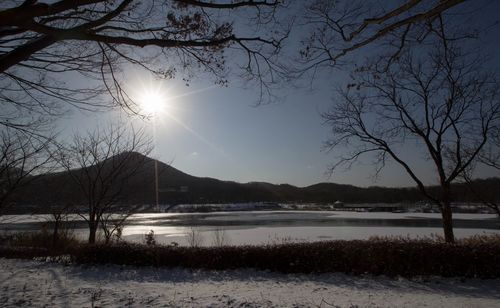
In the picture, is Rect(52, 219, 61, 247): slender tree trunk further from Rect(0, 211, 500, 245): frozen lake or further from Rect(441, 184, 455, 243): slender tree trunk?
Rect(441, 184, 455, 243): slender tree trunk

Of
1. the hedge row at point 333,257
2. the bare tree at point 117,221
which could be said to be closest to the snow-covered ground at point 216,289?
the hedge row at point 333,257

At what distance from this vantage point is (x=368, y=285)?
877 centimetres

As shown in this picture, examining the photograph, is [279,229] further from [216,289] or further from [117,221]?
[216,289]

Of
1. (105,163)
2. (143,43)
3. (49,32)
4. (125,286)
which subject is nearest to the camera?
(49,32)

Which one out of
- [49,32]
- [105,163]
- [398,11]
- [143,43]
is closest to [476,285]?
[398,11]

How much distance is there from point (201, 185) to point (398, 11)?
131343 mm

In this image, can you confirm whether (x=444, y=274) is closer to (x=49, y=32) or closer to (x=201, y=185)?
(x=49, y=32)

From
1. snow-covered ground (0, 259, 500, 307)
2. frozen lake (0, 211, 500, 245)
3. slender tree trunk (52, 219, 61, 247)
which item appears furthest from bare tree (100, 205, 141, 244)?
snow-covered ground (0, 259, 500, 307)

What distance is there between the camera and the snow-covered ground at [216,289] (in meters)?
6.48

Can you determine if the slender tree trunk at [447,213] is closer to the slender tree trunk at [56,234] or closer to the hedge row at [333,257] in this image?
the hedge row at [333,257]

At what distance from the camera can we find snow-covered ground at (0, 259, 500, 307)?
6.48 metres

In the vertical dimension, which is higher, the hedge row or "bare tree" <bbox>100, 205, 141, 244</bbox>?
"bare tree" <bbox>100, 205, 141, 244</bbox>

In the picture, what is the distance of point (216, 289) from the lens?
7.93 metres

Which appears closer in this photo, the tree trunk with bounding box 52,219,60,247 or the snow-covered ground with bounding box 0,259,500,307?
the snow-covered ground with bounding box 0,259,500,307
